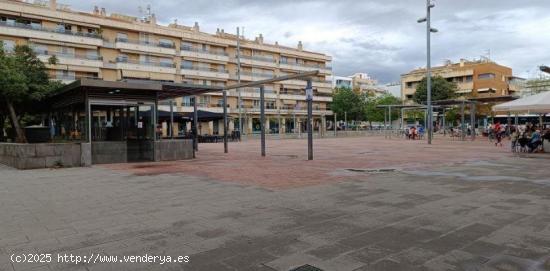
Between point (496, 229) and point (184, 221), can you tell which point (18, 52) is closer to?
point (184, 221)

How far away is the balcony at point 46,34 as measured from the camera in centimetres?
4606

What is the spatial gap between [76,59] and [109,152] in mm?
39484

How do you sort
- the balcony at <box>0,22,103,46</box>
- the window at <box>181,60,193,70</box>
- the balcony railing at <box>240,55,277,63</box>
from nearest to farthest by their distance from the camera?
the balcony at <box>0,22,103,46</box>, the window at <box>181,60,193,70</box>, the balcony railing at <box>240,55,277,63</box>

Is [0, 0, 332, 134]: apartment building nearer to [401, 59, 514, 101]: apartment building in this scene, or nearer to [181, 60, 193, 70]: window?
[181, 60, 193, 70]: window

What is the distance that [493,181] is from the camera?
973cm

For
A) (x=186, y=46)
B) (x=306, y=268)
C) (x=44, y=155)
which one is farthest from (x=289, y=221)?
(x=186, y=46)

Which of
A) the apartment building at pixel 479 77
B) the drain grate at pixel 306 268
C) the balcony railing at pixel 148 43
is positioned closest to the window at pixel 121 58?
the balcony railing at pixel 148 43

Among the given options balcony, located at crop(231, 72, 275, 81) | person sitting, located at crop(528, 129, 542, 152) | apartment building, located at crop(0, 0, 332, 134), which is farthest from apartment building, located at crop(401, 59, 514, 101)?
person sitting, located at crop(528, 129, 542, 152)

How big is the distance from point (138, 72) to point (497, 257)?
181 ft

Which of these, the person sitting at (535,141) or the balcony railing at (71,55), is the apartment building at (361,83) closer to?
the balcony railing at (71,55)

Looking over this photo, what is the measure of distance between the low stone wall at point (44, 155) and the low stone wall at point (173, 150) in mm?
2992

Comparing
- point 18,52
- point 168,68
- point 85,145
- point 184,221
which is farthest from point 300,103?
point 184,221

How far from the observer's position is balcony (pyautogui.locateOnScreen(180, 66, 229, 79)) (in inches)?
2359

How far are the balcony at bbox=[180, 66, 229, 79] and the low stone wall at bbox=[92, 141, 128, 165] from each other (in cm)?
4465
